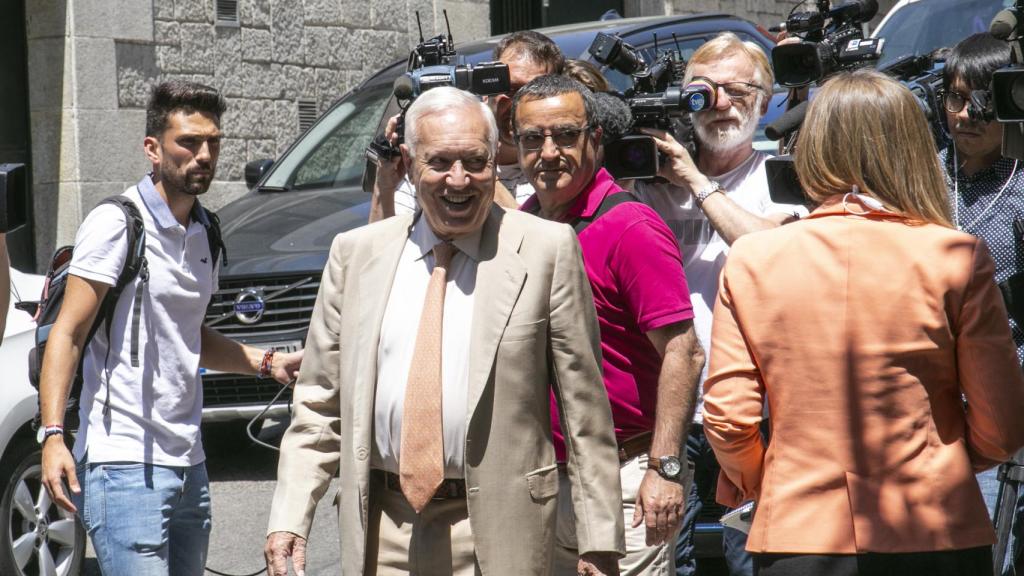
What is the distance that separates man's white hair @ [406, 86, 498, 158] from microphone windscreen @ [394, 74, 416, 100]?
1.19m

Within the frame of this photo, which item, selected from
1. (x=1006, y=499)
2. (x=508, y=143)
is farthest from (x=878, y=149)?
(x=508, y=143)

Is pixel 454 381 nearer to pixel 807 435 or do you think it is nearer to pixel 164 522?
pixel 807 435

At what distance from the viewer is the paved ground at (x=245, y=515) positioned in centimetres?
676

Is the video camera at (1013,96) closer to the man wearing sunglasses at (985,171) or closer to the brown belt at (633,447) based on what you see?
the man wearing sunglasses at (985,171)

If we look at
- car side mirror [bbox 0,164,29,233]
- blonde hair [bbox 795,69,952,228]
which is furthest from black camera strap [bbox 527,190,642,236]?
car side mirror [bbox 0,164,29,233]

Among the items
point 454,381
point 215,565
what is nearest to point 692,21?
point 215,565

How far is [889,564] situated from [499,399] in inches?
37.4

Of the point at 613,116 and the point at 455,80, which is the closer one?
the point at 613,116

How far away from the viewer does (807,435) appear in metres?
3.06

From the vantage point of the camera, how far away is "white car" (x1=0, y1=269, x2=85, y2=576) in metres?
6.13

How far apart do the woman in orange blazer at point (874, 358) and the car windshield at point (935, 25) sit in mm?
5706

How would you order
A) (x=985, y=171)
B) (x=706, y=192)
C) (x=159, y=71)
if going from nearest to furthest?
(x=706, y=192), (x=985, y=171), (x=159, y=71)

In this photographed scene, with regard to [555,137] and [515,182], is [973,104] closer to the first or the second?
[555,137]

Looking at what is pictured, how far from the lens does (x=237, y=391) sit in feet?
26.5
